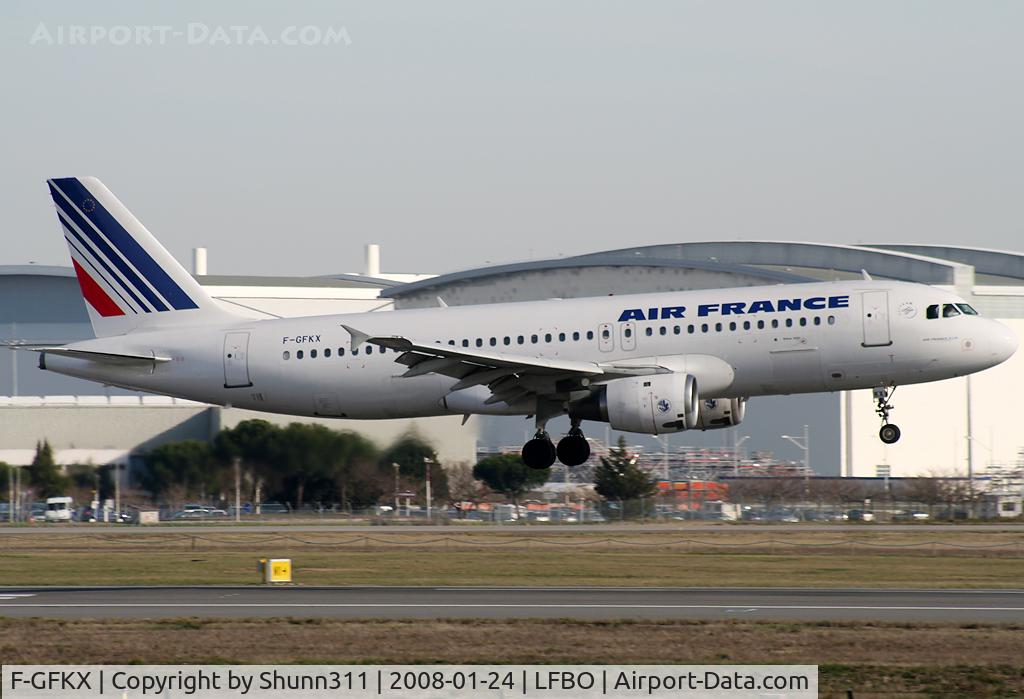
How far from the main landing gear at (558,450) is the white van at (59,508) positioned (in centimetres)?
3595

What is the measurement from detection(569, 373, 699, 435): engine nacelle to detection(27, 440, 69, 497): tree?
3921cm

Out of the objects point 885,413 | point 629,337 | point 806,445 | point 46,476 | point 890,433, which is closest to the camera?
point 890,433

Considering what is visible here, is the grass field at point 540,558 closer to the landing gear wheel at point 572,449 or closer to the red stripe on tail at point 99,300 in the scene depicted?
the landing gear wheel at point 572,449

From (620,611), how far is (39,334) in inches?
3297

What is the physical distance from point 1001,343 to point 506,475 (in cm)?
3695

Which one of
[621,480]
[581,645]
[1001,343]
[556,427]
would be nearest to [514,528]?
[621,480]

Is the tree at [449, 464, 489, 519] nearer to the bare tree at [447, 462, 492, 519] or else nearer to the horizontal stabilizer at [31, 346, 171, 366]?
the bare tree at [447, 462, 492, 519]

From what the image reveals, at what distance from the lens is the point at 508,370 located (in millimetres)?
35938

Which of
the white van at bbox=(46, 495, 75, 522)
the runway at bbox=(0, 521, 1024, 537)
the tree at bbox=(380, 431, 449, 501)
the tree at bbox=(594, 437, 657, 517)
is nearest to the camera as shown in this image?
the runway at bbox=(0, 521, 1024, 537)

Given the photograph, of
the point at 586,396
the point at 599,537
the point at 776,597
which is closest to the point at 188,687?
the point at 776,597

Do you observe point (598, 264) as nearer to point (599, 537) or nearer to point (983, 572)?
point (599, 537)

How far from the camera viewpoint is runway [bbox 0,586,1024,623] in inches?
1041

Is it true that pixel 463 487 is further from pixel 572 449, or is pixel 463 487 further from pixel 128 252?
pixel 572 449

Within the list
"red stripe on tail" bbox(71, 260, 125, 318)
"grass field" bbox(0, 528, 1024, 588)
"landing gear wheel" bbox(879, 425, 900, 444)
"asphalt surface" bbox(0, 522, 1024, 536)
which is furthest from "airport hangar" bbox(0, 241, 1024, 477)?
"landing gear wheel" bbox(879, 425, 900, 444)
